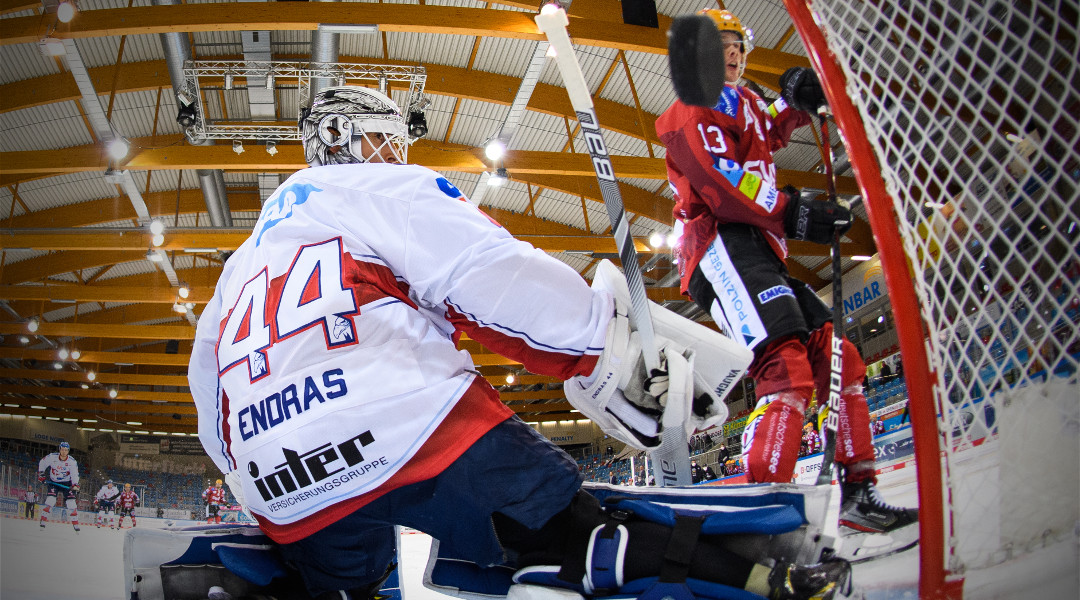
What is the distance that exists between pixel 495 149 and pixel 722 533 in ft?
27.0

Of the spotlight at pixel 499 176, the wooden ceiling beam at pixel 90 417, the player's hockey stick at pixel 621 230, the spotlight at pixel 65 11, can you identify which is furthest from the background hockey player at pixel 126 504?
the player's hockey stick at pixel 621 230

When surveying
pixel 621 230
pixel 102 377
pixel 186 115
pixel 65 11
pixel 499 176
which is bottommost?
pixel 621 230

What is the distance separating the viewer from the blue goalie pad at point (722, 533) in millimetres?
1191

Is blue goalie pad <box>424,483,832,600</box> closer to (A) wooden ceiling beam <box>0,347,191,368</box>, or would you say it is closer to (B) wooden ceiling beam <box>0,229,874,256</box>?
(B) wooden ceiling beam <box>0,229,874,256</box>

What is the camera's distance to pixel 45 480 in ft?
42.7

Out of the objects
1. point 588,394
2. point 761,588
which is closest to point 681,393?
point 588,394

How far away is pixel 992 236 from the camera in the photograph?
115 cm

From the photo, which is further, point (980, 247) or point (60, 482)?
point (60, 482)

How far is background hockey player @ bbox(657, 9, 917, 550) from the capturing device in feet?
5.60

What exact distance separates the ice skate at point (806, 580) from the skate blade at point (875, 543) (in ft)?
1.40

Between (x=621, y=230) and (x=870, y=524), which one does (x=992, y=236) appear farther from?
(x=870, y=524)

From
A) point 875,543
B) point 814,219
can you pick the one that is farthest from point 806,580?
point 814,219

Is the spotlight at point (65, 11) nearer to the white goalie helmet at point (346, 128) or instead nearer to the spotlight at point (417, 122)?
the spotlight at point (417, 122)

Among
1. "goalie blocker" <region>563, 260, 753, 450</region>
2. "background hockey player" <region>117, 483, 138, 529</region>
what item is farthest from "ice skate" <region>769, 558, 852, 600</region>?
"background hockey player" <region>117, 483, 138, 529</region>
